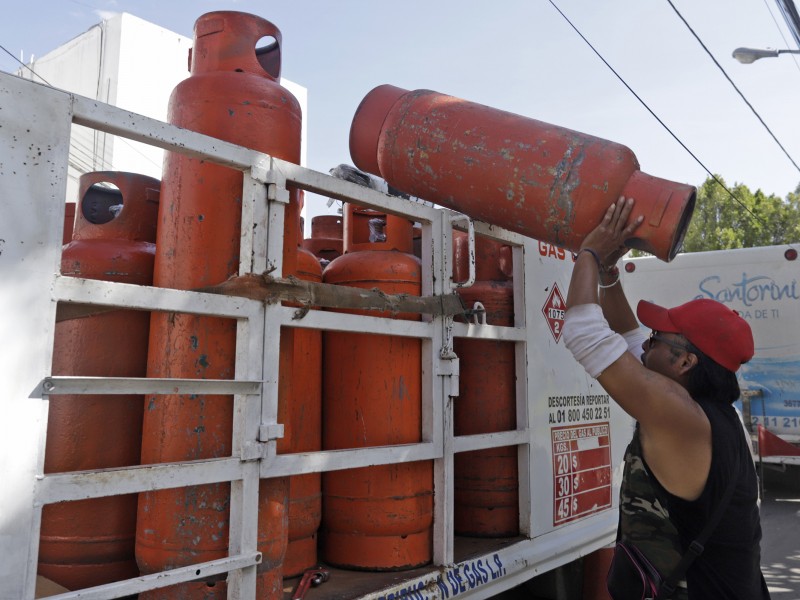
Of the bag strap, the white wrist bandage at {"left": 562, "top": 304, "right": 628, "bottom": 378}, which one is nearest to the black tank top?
the bag strap

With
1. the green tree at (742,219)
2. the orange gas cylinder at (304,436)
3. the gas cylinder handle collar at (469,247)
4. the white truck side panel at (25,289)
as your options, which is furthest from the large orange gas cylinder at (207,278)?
the green tree at (742,219)

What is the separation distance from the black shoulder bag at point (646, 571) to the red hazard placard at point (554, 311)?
1.38 meters

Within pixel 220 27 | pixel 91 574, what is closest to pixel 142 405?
pixel 91 574

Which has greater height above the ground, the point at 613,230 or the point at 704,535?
the point at 613,230

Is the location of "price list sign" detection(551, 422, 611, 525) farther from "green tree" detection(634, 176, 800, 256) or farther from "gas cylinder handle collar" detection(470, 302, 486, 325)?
"green tree" detection(634, 176, 800, 256)

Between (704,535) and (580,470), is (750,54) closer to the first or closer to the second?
(580,470)

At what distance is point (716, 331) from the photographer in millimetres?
1886

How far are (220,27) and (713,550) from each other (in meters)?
2.25

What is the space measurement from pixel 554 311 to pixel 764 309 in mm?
5286

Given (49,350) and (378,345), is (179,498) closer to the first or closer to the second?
(49,350)

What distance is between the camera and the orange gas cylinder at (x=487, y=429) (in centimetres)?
303

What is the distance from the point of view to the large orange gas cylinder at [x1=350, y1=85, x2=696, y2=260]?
2109 millimetres

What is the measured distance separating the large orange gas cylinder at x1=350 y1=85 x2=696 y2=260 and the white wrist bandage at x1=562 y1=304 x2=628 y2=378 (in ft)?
1.35

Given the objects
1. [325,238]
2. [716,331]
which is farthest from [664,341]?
[325,238]
